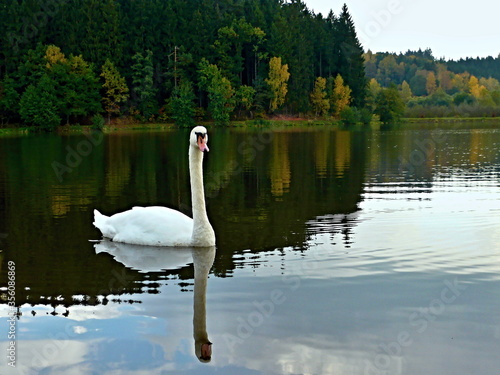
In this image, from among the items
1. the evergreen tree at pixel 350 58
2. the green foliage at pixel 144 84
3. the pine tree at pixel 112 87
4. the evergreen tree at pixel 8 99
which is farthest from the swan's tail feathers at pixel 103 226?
the evergreen tree at pixel 350 58

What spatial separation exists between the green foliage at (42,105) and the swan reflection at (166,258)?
66916 mm

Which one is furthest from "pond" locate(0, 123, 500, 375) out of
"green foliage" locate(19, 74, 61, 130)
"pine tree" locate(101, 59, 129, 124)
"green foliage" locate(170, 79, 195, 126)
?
"green foliage" locate(170, 79, 195, 126)

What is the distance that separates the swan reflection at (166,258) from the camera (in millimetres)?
8781

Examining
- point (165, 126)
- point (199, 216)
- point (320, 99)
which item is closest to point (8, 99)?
point (165, 126)

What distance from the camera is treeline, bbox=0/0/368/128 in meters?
79.1

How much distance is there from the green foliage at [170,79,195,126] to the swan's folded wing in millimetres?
78207

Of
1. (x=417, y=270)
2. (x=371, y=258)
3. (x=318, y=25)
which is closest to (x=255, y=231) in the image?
(x=371, y=258)

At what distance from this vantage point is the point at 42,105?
74.1 meters

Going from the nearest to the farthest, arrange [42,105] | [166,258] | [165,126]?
[166,258], [42,105], [165,126]

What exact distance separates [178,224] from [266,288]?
10.2 feet

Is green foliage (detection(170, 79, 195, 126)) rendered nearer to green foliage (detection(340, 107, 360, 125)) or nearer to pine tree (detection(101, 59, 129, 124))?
pine tree (detection(101, 59, 129, 124))

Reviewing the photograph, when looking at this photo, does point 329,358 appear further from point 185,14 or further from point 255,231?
point 185,14

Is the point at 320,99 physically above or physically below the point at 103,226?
above

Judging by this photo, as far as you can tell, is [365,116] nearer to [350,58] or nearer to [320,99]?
[320,99]
